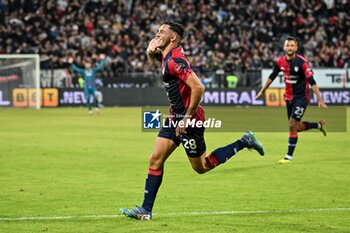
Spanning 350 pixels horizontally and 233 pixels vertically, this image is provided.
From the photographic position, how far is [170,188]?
12000mm

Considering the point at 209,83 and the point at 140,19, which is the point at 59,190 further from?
the point at 140,19

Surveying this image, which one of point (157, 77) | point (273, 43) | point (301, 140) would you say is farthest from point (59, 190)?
point (273, 43)

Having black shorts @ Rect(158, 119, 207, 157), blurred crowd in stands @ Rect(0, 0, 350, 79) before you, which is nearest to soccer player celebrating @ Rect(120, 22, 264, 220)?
black shorts @ Rect(158, 119, 207, 157)

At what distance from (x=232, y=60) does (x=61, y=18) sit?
9.20 meters

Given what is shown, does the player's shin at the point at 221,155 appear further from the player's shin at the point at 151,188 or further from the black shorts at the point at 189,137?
the player's shin at the point at 151,188

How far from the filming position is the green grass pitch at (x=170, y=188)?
906 cm

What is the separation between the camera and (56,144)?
765 inches

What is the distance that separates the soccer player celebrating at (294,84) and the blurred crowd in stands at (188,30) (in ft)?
72.5

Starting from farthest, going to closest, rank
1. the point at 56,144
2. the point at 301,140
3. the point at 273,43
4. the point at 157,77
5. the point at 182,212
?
the point at 273,43, the point at 157,77, the point at 301,140, the point at 56,144, the point at 182,212

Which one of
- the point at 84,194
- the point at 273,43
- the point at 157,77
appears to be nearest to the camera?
the point at 84,194

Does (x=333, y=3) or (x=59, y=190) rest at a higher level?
(x=333, y=3)

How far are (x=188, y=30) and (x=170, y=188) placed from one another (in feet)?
94.5

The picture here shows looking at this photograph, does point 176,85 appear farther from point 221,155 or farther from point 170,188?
point 170,188

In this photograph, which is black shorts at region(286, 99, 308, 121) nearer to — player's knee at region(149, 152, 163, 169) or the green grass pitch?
the green grass pitch
